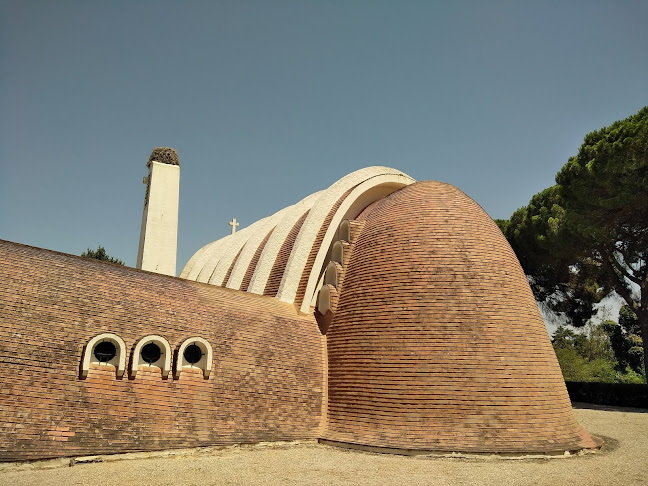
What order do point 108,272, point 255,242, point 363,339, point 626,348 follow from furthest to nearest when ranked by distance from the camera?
point 626,348, point 255,242, point 363,339, point 108,272

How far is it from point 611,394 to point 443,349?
671 inches

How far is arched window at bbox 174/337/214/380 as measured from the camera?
9848 millimetres

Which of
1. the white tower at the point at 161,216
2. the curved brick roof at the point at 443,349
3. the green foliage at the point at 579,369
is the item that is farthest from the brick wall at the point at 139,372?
the green foliage at the point at 579,369

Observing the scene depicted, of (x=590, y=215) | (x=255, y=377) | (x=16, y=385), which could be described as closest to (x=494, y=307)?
(x=255, y=377)

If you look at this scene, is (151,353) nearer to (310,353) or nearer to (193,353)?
(193,353)

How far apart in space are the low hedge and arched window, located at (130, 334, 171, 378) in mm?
20609

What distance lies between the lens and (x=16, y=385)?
25.9ft

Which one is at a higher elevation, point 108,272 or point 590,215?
point 590,215

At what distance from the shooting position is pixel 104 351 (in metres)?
9.10

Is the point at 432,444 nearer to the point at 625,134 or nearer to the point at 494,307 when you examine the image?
the point at 494,307

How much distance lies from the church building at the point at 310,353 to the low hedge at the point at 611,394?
13.2m

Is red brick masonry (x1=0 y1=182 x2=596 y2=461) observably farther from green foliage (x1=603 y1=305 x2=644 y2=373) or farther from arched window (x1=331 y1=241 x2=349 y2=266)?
green foliage (x1=603 y1=305 x2=644 y2=373)

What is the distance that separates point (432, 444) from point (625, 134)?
14.4m

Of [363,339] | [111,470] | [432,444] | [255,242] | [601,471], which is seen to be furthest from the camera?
[255,242]
